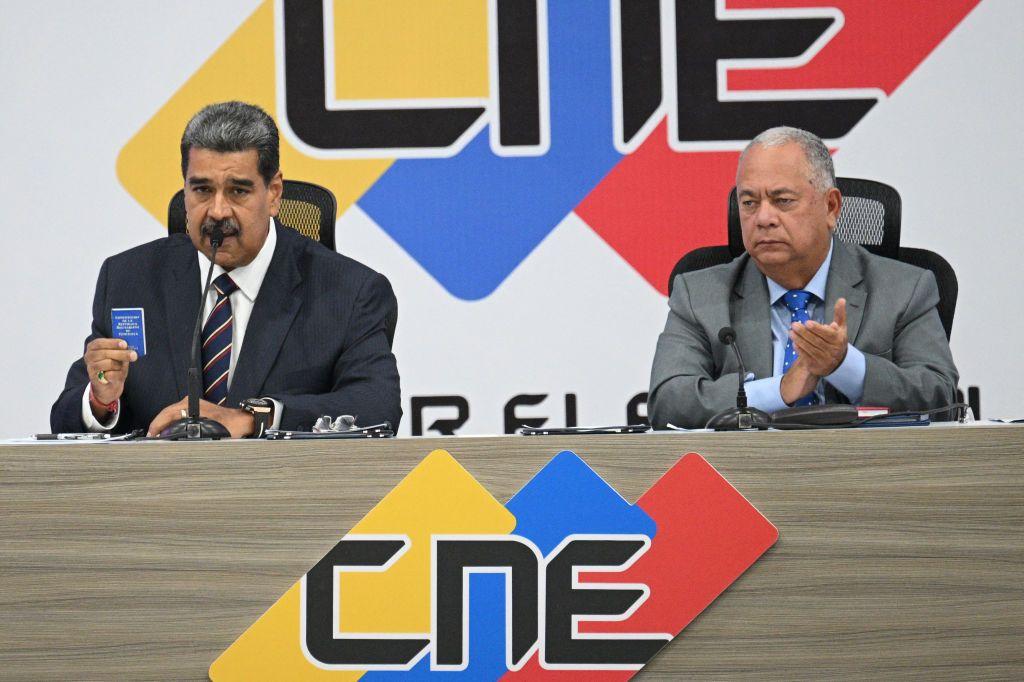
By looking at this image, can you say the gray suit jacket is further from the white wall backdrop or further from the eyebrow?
the white wall backdrop

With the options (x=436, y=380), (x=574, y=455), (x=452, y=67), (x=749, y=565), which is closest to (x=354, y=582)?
(x=574, y=455)

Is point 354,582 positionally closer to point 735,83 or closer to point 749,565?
point 749,565

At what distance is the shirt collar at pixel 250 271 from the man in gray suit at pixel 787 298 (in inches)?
35.7

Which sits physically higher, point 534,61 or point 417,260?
point 534,61

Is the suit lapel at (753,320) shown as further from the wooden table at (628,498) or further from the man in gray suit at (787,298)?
the wooden table at (628,498)

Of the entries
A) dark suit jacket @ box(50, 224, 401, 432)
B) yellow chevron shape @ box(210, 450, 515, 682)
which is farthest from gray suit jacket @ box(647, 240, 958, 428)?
A: yellow chevron shape @ box(210, 450, 515, 682)

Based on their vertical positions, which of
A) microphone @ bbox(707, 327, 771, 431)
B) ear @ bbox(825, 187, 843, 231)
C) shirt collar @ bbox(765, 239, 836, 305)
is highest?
ear @ bbox(825, 187, 843, 231)

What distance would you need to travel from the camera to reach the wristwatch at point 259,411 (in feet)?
7.93

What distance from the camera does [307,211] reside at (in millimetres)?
3039

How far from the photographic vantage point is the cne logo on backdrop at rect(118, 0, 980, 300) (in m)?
4.01

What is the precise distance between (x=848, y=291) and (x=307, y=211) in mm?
1321

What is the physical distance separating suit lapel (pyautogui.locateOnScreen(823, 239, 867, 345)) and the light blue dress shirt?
18 millimetres

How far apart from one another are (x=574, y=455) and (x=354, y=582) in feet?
1.23

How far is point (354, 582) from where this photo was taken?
1.80 m
